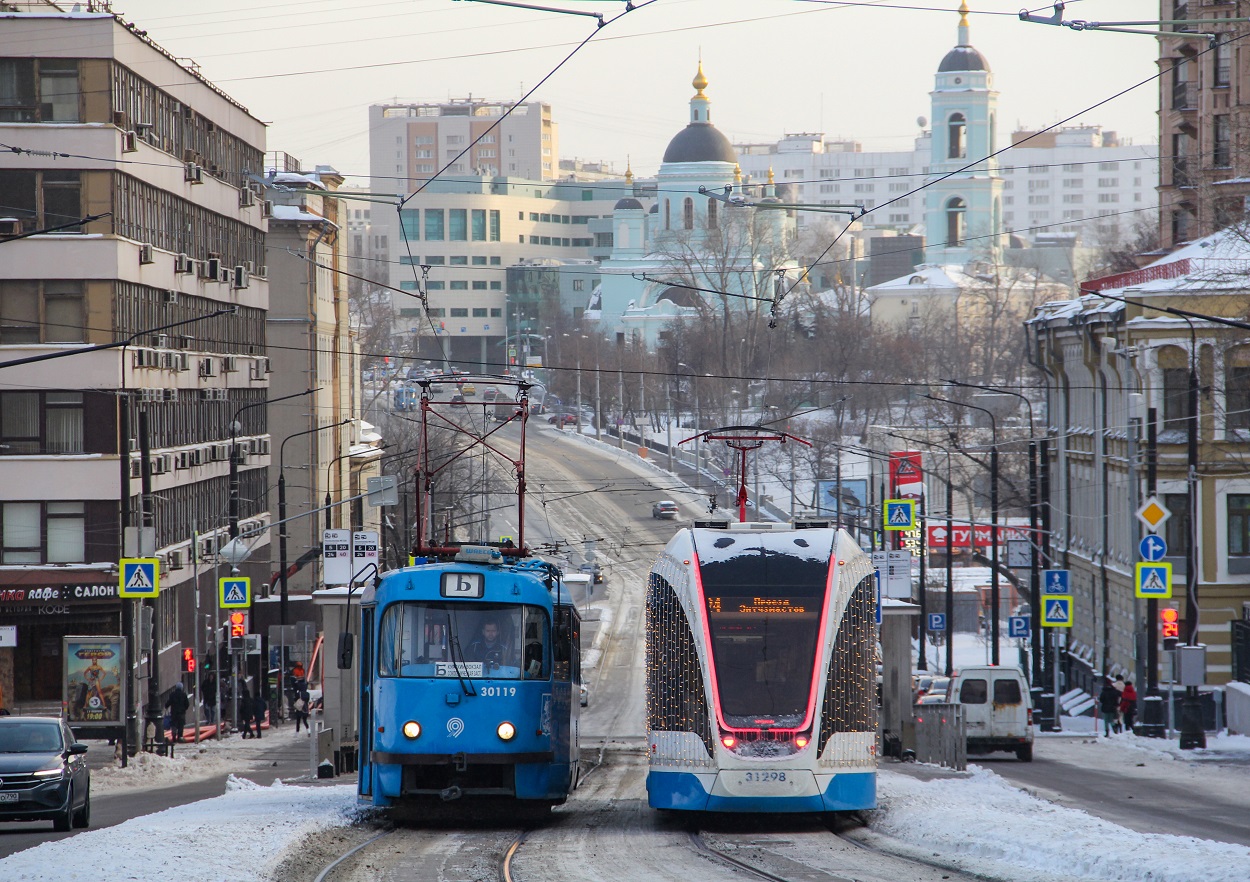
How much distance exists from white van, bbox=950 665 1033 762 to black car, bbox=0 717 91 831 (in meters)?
16.5

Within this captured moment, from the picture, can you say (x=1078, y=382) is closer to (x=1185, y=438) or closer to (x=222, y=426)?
(x=1185, y=438)

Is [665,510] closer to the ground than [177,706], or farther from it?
farther from it

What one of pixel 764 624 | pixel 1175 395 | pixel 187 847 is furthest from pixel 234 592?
pixel 1175 395

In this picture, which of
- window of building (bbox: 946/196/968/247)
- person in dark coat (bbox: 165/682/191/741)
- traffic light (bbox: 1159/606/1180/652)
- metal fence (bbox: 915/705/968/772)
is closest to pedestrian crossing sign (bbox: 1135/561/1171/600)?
traffic light (bbox: 1159/606/1180/652)

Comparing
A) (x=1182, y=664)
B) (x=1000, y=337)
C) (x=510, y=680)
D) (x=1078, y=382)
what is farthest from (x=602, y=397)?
(x=510, y=680)

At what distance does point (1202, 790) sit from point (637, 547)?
51111mm

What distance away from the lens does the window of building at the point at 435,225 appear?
160 meters

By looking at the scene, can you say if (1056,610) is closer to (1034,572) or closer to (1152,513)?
(1034,572)

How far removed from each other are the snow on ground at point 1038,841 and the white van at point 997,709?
41.4 ft

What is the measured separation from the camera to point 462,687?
15922 mm

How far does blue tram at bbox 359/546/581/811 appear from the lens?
15.7 metres

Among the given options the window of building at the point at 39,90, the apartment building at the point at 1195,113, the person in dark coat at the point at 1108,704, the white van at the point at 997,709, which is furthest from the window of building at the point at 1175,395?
the window of building at the point at 39,90

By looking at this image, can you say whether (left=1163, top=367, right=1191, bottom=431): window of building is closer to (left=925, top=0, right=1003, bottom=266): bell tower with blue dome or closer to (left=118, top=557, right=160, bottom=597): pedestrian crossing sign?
(left=118, top=557, right=160, bottom=597): pedestrian crossing sign

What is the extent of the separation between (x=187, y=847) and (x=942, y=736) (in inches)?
562
